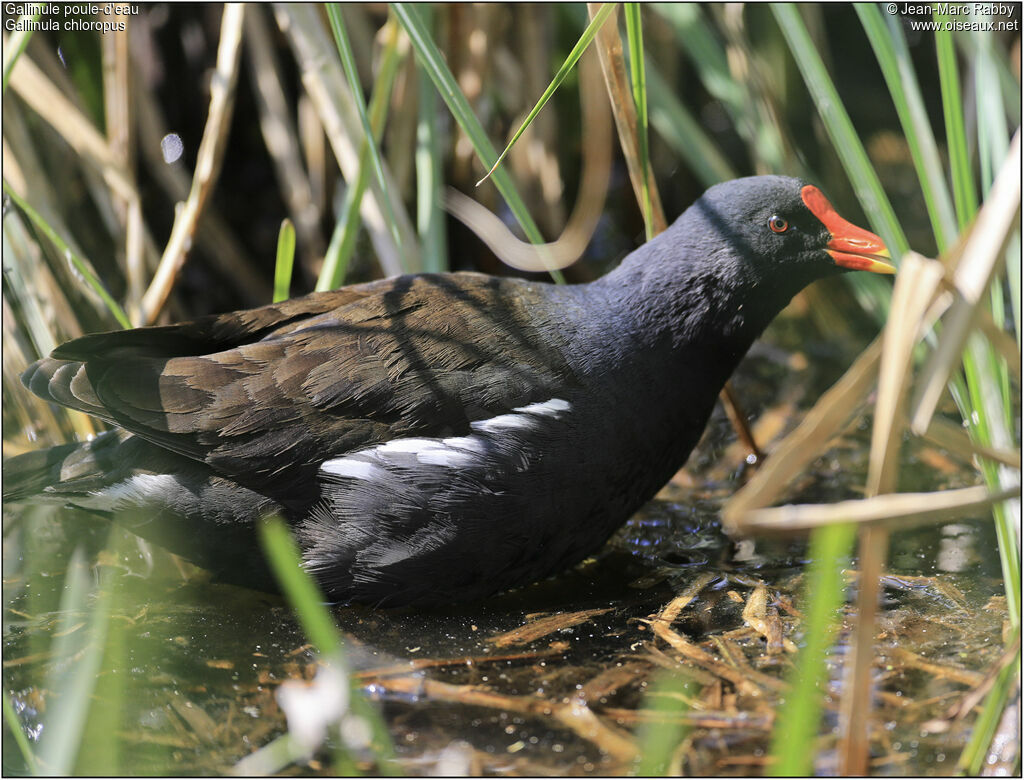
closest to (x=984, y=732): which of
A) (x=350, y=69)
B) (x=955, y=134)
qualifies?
(x=955, y=134)

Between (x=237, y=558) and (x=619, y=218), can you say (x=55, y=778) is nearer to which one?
(x=237, y=558)

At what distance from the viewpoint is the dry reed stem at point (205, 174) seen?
341cm

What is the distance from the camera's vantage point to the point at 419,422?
8.75 ft

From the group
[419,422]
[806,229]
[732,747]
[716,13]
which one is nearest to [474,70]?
[716,13]

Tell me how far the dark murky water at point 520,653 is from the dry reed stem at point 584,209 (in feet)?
5.02

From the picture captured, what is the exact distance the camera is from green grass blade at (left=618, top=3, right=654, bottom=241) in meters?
2.60

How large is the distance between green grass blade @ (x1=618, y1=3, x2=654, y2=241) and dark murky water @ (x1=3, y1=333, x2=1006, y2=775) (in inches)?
40.5

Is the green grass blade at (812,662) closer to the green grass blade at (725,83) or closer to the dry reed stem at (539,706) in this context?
the dry reed stem at (539,706)

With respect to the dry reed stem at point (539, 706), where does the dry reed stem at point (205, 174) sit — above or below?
above

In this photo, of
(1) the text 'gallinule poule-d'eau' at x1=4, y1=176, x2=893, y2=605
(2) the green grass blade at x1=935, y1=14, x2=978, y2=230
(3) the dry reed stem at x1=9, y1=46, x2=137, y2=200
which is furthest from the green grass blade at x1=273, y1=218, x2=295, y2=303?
(2) the green grass blade at x1=935, y1=14, x2=978, y2=230

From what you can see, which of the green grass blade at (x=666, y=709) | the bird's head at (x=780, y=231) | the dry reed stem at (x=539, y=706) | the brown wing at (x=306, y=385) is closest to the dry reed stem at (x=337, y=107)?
the brown wing at (x=306, y=385)

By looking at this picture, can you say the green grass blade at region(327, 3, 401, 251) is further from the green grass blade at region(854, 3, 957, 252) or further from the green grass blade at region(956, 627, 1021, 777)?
the green grass blade at region(956, 627, 1021, 777)

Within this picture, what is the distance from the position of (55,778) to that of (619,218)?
13.5 ft

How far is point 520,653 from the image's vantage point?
2.48 meters
